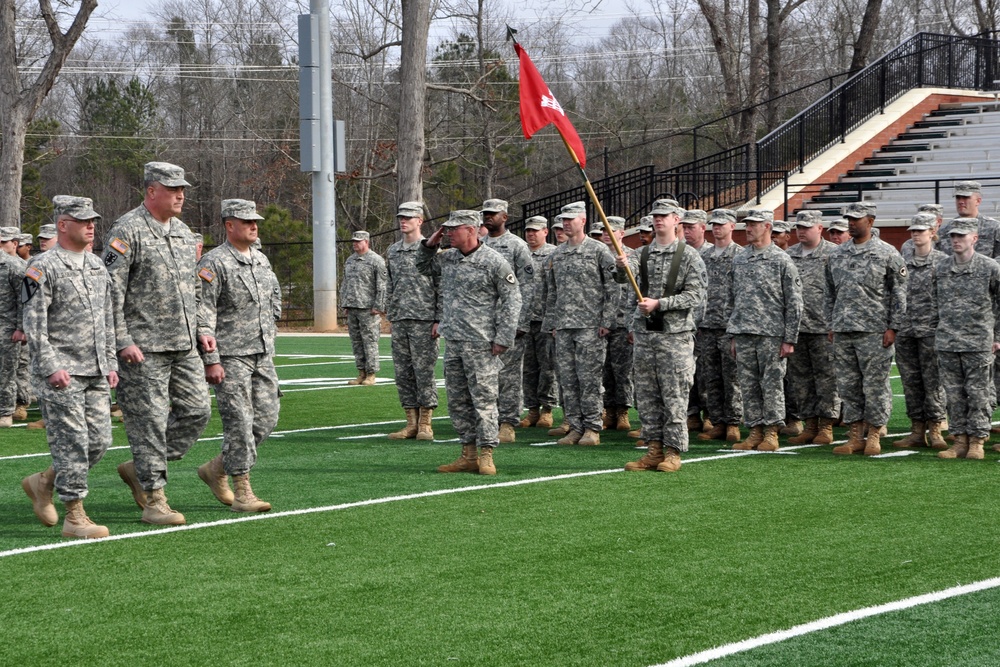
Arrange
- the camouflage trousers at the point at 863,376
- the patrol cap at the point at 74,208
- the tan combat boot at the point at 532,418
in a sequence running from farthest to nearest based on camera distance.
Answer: the tan combat boot at the point at 532,418 < the camouflage trousers at the point at 863,376 < the patrol cap at the point at 74,208

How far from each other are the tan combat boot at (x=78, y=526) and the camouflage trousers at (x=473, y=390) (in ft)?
10.5

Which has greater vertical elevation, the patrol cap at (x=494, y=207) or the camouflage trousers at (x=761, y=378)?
the patrol cap at (x=494, y=207)

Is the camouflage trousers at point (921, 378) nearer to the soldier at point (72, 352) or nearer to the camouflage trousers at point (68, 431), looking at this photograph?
the soldier at point (72, 352)

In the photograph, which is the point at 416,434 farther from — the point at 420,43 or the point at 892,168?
the point at 892,168

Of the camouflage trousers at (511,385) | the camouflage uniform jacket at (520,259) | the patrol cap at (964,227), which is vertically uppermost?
the patrol cap at (964,227)

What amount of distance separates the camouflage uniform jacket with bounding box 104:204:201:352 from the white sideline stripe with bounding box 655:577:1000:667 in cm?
430

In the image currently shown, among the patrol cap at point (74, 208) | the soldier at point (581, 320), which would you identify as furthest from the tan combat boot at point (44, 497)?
the soldier at point (581, 320)

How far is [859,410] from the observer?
1183 centimetres

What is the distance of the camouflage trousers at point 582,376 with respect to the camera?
1247 cm

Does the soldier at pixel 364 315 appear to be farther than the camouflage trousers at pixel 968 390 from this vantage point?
Yes

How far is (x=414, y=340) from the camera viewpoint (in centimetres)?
1284

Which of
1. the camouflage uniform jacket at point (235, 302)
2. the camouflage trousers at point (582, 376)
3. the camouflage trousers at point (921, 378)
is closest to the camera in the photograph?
the camouflage uniform jacket at point (235, 302)

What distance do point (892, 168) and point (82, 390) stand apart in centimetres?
2330

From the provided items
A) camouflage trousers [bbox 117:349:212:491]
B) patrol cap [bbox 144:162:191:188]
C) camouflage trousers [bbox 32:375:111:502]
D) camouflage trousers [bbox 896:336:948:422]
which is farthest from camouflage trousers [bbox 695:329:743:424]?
camouflage trousers [bbox 32:375:111:502]
